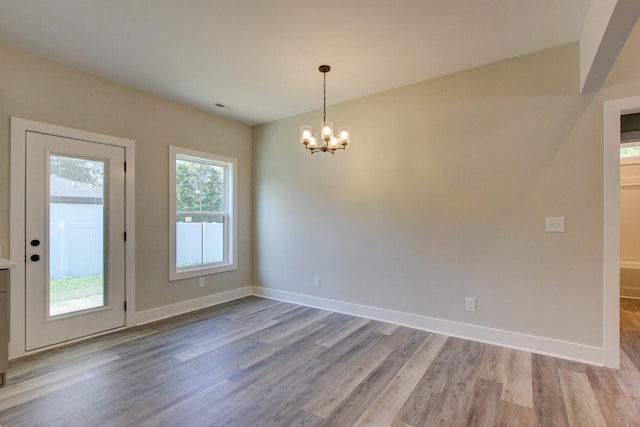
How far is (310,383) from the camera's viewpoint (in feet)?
7.77

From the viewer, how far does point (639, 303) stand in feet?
14.3

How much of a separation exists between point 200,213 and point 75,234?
1512mm

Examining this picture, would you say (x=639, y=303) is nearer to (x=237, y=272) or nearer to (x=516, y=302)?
(x=516, y=302)

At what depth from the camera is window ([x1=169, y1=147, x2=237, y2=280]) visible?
409 centimetres

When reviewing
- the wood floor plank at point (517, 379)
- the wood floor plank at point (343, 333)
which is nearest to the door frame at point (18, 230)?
the wood floor plank at point (343, 333)

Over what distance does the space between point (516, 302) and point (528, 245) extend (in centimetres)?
56

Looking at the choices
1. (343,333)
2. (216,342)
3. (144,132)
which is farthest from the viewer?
(144,132)

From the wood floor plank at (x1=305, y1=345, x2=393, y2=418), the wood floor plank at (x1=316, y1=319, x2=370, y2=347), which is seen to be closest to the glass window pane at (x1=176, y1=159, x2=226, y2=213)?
the wood floor plank at (x1=316, y1=319, x2=370, y2=347)

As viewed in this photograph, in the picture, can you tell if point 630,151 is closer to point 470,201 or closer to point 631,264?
point 631,264

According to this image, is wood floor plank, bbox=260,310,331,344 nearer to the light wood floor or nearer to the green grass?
the light wood floor

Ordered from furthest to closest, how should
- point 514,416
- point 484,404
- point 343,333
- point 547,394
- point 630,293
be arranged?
point 630,293 < point 343,333 < point 547,394 < point 484,404 < point 514,416

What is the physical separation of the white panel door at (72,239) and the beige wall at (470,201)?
7.29ft

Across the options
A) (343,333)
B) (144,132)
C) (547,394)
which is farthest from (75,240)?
(547,394)

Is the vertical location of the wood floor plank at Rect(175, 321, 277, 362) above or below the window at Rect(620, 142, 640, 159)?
below
